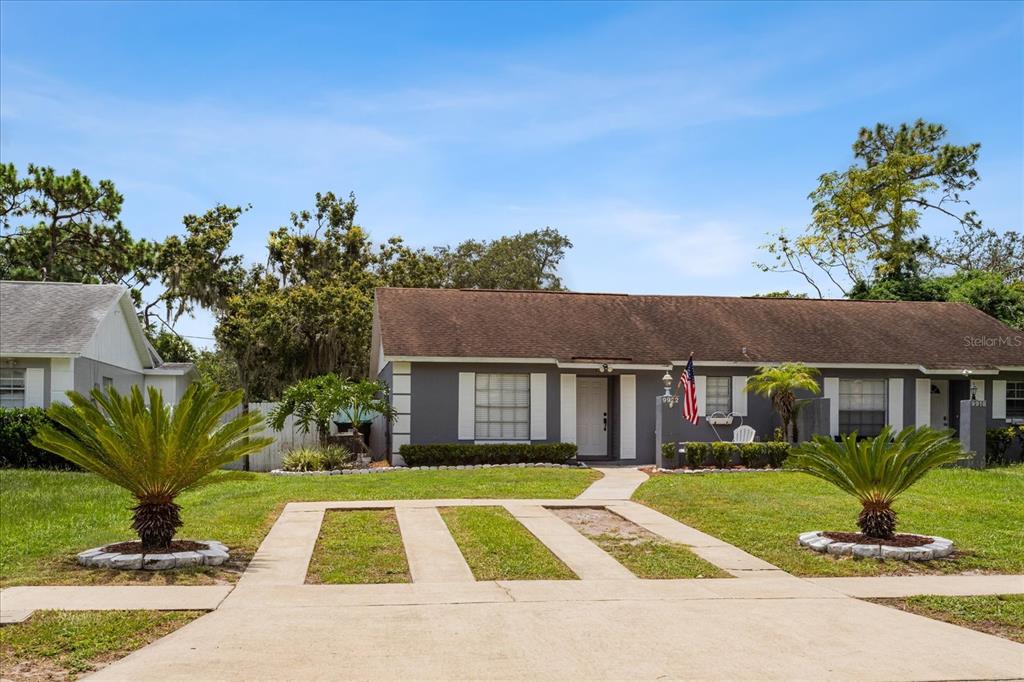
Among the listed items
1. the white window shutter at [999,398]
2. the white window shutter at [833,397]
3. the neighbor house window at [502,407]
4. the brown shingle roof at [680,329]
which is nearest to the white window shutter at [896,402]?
the brown shingle roof at [680,329]

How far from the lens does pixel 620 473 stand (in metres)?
20.9

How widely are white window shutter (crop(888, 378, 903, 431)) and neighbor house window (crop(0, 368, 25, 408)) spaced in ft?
71.5

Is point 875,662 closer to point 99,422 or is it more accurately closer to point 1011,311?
point 99,422

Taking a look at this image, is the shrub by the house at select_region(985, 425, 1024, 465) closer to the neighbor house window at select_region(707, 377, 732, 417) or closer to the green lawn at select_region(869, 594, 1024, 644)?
the neighbor house window at select_region(707, 377, 732, 417)

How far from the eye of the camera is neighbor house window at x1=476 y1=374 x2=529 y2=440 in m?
23.7

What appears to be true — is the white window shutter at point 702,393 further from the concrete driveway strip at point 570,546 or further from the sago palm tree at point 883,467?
the sago palm tree at point 883,467

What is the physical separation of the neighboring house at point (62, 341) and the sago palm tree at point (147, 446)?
11.5 meters

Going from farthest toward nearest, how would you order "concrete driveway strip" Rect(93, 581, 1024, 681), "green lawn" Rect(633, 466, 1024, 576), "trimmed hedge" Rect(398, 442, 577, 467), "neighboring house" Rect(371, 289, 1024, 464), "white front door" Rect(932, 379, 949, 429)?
"white front door" Rect(932, 379, 949, 429) → "neighboring house" Rect(371, 289, 1024, 464) → "trimmed hedge" Rect(398, 442, 577, 467) → "green lawn" Rect(633, 466, 1024, 576) → "concrete driveway strip" Rect(93, 581, 1024, 681)

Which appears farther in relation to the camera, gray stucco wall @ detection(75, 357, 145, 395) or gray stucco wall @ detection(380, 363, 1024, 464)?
gray stucco wall @ detection(380, 363, 1024, 464)

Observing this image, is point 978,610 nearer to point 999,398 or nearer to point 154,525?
point 154,525

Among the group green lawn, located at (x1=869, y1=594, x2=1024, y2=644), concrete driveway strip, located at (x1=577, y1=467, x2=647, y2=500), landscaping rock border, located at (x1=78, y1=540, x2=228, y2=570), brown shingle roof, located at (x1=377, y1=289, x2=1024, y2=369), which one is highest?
brown shingle roof, located at (x1=377, y1=289, x2=1024, y2=369)

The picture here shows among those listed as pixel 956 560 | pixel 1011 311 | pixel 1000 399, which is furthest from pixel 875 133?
pixel 956 560

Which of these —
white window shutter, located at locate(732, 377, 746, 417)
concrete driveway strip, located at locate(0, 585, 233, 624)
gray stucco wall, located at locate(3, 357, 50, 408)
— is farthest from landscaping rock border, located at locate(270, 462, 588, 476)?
concrete driveway strip, located at locate(0, 585, 233, 624)

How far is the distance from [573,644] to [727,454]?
1510 centimetres
